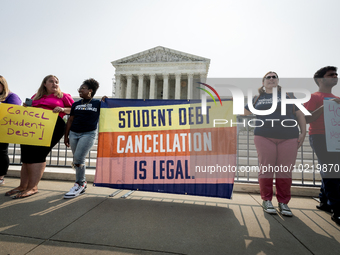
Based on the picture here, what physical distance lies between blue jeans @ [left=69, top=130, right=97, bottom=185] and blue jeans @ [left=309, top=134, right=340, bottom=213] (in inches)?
126

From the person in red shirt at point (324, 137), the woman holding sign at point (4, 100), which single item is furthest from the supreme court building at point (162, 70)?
the woman holding sign at point (4, 100)

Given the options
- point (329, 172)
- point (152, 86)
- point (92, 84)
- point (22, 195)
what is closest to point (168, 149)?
point (92, 84)

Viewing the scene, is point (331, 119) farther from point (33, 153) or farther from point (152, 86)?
point (152, 86)

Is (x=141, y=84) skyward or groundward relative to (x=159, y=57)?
groundward

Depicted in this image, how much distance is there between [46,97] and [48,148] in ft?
2.66

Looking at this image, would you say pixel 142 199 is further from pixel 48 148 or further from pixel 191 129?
pixel 48 148

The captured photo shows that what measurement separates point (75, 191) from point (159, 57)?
3599cm

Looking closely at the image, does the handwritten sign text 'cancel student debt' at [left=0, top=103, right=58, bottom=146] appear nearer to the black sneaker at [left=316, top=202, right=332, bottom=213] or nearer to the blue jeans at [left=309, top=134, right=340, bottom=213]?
the blue jeans at [left=309, top=134, right=340, bottom=213]

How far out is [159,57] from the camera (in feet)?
116

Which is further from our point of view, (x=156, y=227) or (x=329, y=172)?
(x=329, y=172)

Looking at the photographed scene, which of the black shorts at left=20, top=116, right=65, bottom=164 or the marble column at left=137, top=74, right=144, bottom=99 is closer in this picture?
the black shorts at left=20, top=116, right=65, bottom=164

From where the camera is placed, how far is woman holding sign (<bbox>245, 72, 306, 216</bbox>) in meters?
2.34

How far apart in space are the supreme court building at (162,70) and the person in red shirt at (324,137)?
32350 millimetres

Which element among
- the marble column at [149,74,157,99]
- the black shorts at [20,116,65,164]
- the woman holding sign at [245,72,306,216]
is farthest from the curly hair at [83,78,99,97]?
the marble column at [149,74,157,99]
